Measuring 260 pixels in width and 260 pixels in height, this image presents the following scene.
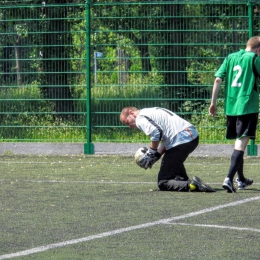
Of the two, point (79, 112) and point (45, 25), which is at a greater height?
point (45, 25)

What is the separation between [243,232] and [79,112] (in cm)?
923

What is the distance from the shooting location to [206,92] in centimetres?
1537

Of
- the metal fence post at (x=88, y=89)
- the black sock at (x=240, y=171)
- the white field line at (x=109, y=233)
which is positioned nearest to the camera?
the white field line at (x=109, y=233)

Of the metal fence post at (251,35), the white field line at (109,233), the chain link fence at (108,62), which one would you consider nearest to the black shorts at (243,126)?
the white field line at (109,233)

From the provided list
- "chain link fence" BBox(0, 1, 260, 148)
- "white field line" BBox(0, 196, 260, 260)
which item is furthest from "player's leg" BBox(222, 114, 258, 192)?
"chain link fence" BBox(0, 1, 260, 148)

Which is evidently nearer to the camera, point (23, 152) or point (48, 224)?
point (48, 224)

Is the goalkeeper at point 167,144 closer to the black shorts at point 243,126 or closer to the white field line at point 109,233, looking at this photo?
the black shorts at point 243,126

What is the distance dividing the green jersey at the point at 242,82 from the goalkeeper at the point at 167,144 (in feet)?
1.93

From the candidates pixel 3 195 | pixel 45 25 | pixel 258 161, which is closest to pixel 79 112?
pixel 45 25

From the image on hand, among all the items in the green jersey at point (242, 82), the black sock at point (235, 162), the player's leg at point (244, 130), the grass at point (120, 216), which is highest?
the green jersey at point (242, 82)

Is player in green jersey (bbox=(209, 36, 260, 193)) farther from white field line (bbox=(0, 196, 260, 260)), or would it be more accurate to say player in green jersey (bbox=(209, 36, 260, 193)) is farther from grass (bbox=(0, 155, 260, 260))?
white field line (bbox=(0, 196, 260, 260))

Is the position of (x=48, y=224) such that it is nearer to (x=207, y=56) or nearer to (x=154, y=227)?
(x=154, y=227)

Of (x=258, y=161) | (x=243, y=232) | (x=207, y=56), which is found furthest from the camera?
(x=207, y=56)

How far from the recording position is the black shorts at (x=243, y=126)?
9969mm
